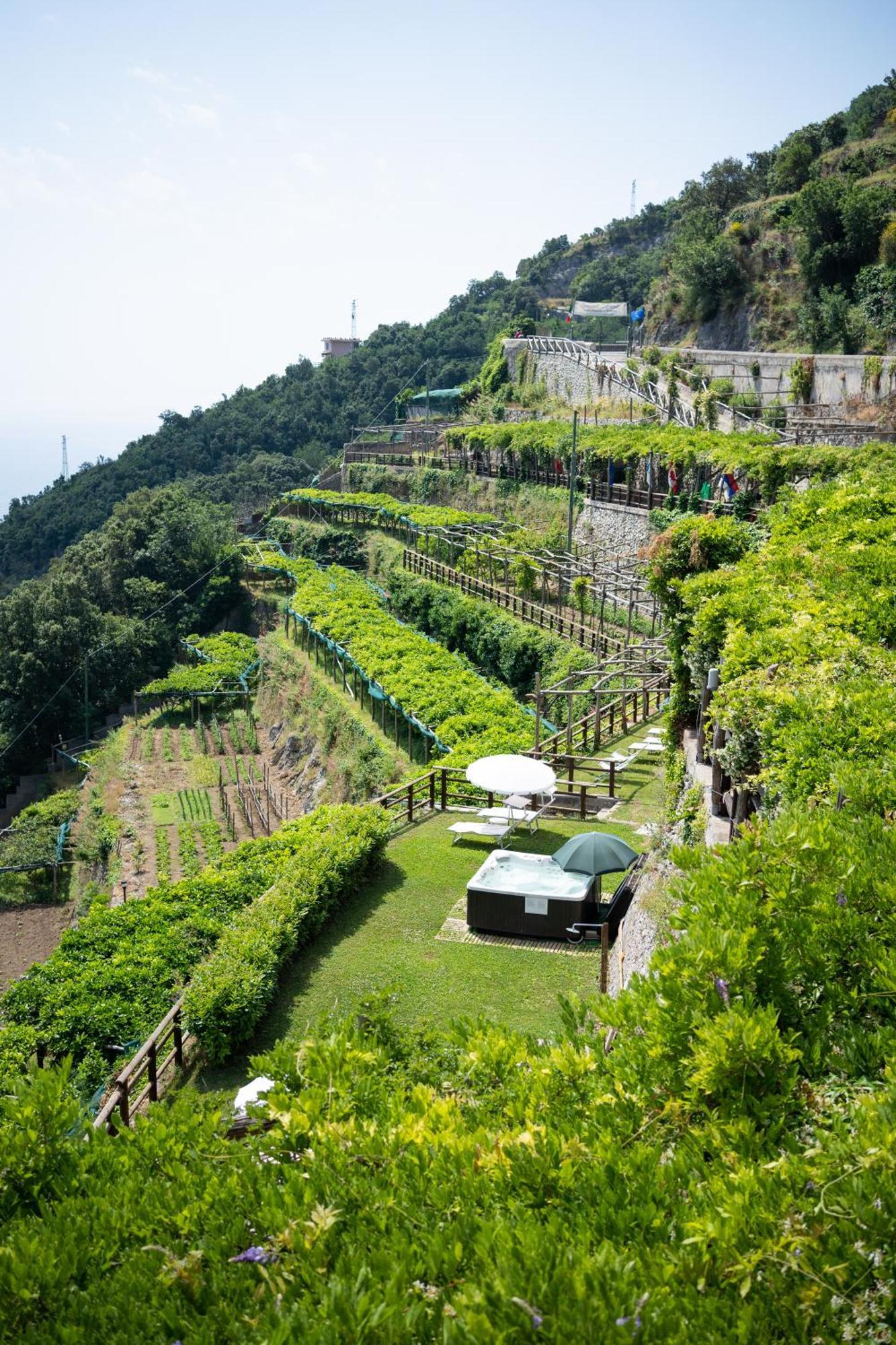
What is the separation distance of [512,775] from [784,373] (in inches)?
902

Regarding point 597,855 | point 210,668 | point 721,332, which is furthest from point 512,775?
point 721,332

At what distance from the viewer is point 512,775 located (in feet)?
46.8

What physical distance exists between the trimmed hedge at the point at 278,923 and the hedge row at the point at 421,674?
149 inches

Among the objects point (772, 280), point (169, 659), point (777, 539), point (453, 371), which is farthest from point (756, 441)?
point (453, 371)

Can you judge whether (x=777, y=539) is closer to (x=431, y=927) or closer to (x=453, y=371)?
(x=431, y=927)

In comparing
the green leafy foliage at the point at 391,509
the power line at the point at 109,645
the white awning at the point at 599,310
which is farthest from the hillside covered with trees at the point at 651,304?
the power line at the point at 109,645

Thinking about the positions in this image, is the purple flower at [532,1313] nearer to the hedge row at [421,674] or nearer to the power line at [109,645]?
the hedge row at [421,674]

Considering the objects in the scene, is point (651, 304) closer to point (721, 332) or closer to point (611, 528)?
point (721, 332)

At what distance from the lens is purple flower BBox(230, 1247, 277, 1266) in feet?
11.6

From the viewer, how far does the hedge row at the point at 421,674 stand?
69.0 ft

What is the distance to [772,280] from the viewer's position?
40.0 metres

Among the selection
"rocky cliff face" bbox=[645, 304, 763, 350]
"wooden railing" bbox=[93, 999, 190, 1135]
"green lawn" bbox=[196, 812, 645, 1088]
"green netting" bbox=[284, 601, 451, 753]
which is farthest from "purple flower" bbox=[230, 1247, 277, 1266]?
"rocky cliff face" bbox=[645, 304, 763, 350]

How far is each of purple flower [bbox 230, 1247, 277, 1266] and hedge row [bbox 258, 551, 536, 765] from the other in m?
14.8

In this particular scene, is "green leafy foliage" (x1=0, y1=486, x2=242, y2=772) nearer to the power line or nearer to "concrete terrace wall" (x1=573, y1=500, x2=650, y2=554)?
the power line
